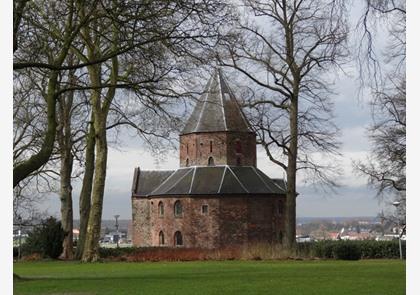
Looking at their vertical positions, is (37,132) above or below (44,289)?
above

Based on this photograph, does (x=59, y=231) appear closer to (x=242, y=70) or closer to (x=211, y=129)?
(x=242, y=70)

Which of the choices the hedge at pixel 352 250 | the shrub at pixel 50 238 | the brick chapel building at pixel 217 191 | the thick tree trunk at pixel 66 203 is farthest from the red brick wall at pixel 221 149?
the shrub at pixel 50 238

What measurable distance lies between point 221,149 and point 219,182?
3.18 m

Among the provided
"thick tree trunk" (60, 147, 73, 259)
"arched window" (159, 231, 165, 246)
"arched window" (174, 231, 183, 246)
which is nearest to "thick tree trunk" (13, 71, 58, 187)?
"thick tree trunk" (60, 147, 73, 259)

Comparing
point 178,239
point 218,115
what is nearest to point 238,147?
point 218,115

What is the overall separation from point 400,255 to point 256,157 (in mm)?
24485

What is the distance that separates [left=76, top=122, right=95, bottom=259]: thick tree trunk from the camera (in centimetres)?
3328

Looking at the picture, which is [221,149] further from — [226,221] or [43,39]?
[43,39]

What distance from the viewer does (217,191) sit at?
56.8 m

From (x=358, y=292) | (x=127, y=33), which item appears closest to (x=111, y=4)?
(x=127, y=33)

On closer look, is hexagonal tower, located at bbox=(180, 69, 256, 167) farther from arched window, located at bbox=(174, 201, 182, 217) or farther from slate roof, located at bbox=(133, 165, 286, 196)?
arched window, located at bbox=(174, 201, 182, 217)

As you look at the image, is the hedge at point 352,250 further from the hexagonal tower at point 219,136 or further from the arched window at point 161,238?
the arched window at point 161,238

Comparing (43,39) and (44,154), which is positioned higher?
(43,39)

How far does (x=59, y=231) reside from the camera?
35.8 m
